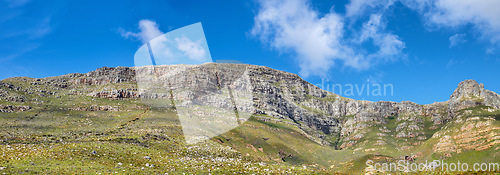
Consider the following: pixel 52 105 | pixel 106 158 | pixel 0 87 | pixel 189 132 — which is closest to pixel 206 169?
pixel 106 158

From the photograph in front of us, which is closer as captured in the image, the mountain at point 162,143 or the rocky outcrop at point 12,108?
the mountain at point 162,143

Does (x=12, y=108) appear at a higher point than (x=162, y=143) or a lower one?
higher

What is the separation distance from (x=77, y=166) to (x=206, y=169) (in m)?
19.6

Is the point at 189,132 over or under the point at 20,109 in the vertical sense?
under

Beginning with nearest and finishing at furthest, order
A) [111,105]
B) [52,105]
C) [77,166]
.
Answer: [77,166] < [52,105] < [111,105]

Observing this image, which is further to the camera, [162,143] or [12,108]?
[12,108]

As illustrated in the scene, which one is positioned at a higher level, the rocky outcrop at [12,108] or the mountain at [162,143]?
the rocky outcrop at [12,108]

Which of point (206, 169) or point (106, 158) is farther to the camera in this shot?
point (106, 158)

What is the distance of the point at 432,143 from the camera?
160 metres

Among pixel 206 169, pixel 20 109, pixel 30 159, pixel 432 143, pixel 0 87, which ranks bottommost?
pixel 432 143

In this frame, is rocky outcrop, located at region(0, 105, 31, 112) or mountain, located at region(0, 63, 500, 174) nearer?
mountain, located at region(0, 63, 500, 174)

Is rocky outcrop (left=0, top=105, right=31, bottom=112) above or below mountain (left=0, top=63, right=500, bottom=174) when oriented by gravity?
above

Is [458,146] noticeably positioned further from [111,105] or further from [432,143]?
[111,105]

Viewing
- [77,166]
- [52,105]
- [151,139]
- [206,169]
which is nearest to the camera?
[77,166]
